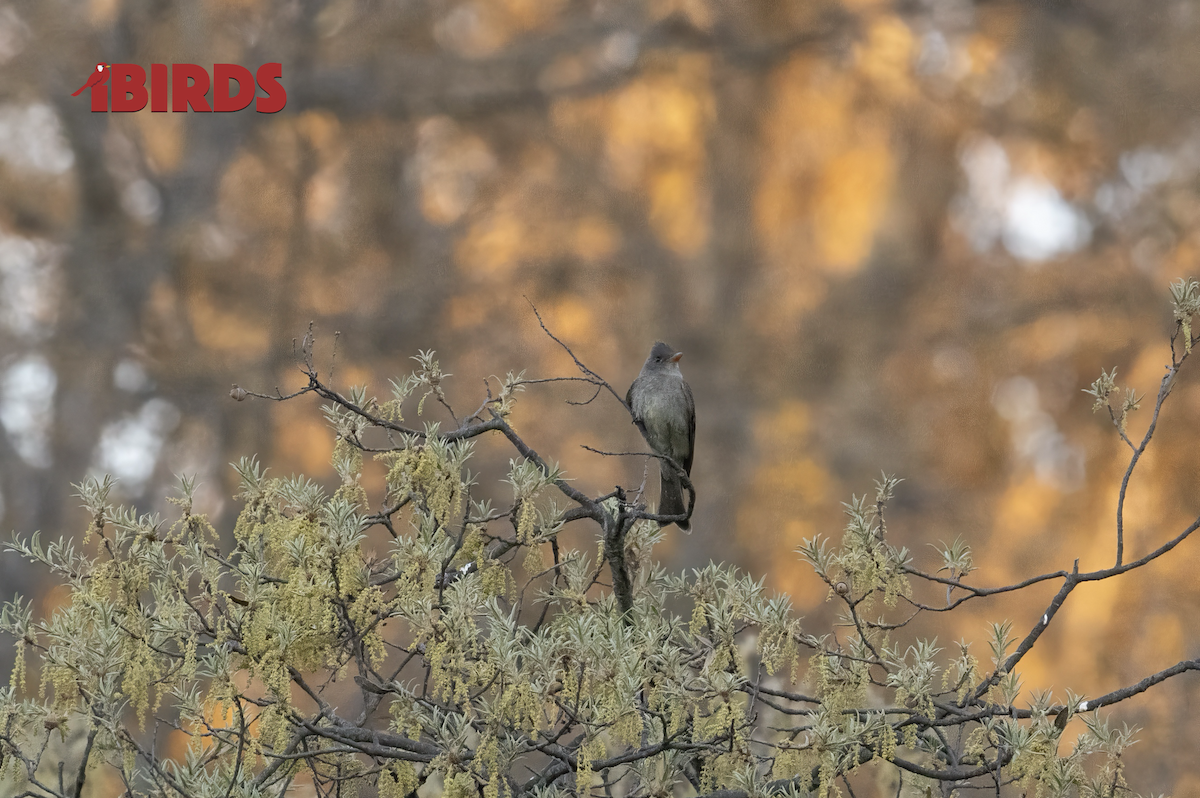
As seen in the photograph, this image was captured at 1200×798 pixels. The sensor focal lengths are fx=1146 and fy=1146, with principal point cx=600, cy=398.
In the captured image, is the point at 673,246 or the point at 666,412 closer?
the point at 666,412

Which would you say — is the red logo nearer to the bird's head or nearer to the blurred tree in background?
the blurred tree in background

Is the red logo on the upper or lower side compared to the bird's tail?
upper

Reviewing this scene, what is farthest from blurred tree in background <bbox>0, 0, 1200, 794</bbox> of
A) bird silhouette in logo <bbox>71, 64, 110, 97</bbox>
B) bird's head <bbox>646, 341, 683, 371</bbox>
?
bird's head <bbox>646, 341, 683, 371</bbox>

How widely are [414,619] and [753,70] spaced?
11.7 meters

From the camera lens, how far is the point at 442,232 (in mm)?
11930

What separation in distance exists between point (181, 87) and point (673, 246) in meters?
5.16

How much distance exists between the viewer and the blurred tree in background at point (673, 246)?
32.4 ft

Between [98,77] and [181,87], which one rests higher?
[181,87]

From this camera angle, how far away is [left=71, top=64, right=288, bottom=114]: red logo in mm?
10758

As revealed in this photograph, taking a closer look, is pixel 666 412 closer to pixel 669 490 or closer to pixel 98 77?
pixel 669 490

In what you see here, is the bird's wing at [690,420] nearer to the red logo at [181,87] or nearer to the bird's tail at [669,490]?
the bird's tail at [669,490]

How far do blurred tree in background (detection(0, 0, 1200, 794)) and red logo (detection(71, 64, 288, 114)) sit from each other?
0.96ft

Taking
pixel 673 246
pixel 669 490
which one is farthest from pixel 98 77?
pixel 669 490

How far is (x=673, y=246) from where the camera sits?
12344mm
